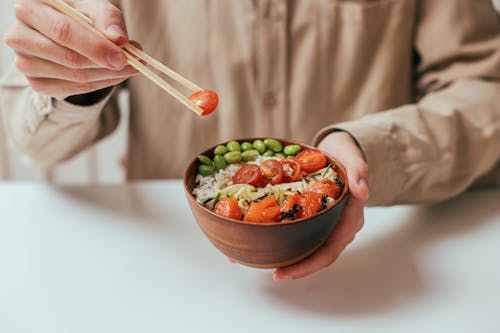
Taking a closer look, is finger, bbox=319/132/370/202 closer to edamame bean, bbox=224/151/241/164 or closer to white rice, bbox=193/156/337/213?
white rice, bbox=193/156/337/213

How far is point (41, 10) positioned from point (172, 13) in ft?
1.54

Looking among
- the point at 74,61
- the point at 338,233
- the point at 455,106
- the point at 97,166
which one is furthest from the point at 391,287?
the point at 97,166

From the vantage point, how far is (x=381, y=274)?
33.4 inches

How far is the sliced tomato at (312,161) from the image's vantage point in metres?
0.79

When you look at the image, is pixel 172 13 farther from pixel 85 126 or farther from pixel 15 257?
pixel 15 257

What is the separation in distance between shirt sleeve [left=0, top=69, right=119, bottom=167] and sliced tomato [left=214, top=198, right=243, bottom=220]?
34 cm

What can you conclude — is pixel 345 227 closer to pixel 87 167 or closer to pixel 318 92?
pixel 318 92

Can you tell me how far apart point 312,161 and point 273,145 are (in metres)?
0.07

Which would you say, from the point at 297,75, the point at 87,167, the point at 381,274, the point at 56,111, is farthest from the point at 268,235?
the point at 87,167

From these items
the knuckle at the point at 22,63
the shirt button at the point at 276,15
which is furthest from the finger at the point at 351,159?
the knuckle at the point at 22,63

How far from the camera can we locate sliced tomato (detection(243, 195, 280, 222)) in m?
0.68

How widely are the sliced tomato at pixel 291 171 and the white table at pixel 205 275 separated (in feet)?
0.54

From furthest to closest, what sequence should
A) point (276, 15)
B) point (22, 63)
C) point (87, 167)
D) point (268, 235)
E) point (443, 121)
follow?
1. point (87, 167)
2. point (276, 15)
3. point (443, 121)
4. point (22, 63)
5. point (268, 235)

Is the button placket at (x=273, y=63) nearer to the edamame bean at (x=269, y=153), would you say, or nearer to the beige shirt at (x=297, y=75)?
the beige shirt at (x=297, y=75)
